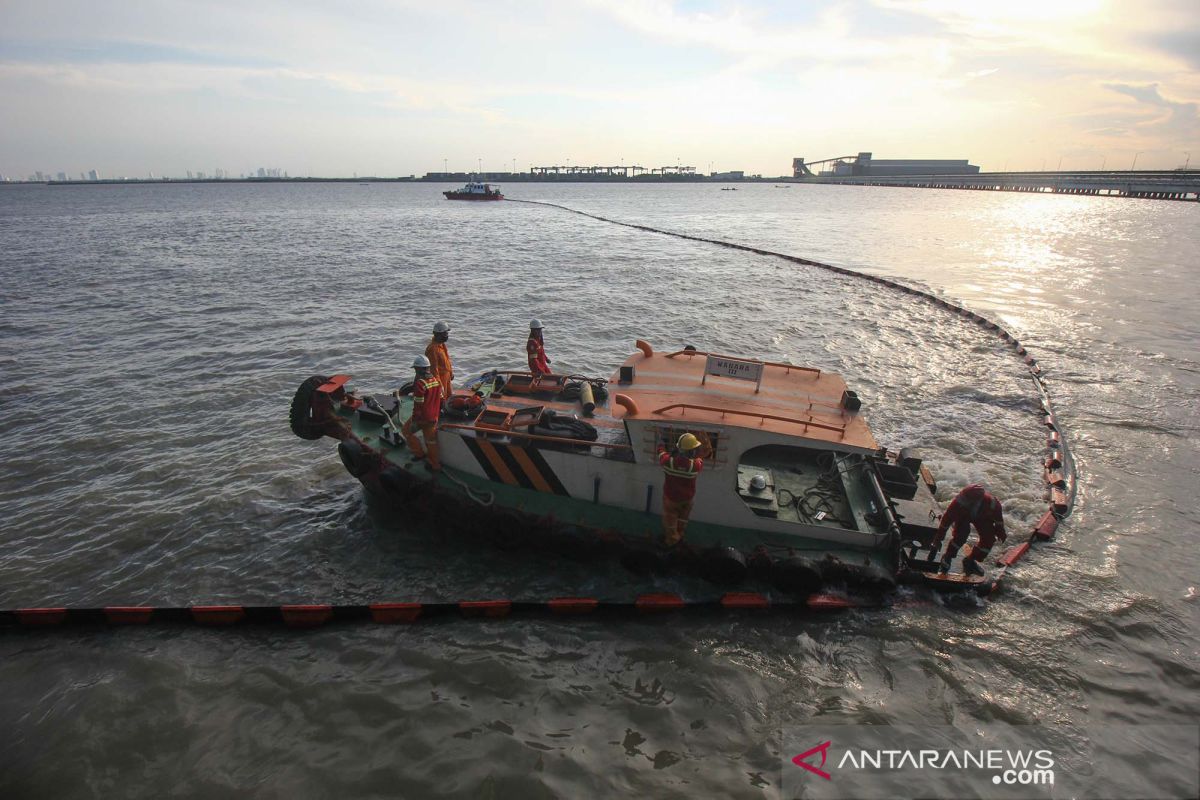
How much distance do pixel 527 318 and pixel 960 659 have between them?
18.8m

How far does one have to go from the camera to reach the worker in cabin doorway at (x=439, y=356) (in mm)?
8859

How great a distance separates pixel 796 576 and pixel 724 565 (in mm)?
941

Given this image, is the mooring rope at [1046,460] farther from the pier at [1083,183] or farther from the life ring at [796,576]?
the pier at [1083,183]

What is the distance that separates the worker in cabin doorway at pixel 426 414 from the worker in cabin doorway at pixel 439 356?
2.89 feet

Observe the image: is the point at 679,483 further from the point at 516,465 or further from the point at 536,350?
the point at 536,350

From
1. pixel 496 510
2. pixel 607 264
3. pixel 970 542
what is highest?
pixel 607 264

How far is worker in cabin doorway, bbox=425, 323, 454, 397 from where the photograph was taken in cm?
886

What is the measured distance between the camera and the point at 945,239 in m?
48.8

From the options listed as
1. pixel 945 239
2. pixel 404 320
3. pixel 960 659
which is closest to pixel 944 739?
pixel 960 659

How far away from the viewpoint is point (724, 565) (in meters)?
7.18

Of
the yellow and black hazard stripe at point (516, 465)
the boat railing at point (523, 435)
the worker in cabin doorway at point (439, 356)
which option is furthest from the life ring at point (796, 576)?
the worker in cabin doorway at point (439, 356)

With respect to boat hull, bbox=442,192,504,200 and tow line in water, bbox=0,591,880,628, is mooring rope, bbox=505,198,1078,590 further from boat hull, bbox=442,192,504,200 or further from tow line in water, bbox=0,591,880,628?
boat hull, bbox=442,192,504,200

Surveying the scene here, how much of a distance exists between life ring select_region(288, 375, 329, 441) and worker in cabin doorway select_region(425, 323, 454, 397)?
176 centimetres

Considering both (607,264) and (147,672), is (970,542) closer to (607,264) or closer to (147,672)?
(147,672)
